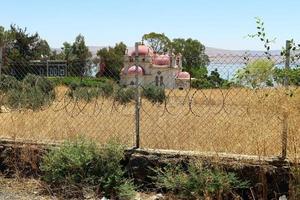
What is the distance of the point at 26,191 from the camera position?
7.27 meters

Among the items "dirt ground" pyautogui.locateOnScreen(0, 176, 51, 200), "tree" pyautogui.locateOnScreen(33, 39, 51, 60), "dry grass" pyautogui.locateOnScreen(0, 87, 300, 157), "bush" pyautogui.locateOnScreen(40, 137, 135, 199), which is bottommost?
"dirt ground" pyautogui.locateOnScreen(0, 176, 51, 200)

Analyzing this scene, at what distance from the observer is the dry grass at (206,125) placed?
5980 mm

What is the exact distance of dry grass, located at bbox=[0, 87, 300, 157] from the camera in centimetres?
598

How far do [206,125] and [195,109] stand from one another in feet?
7.56

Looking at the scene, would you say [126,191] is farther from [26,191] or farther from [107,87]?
[107,87]

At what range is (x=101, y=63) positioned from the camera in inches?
317

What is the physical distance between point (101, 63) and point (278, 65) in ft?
10.3

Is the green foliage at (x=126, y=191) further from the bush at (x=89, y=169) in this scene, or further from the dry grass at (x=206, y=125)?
the dry grass at (x=206, y=125)

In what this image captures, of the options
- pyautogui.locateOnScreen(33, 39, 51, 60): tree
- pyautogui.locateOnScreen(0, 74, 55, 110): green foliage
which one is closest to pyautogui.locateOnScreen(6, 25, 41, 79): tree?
pyautogui.locateOnScreen(33, 39, 51, 60): tree

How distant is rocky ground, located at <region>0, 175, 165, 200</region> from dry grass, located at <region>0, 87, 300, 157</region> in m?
0.83

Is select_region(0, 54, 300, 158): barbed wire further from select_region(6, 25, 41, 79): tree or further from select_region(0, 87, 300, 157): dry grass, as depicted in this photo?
select_region(6, 25, 41, 79): tree

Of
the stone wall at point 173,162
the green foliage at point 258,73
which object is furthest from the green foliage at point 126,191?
the green foliage at point 258,73

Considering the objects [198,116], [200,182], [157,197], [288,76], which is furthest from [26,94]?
[288,76]

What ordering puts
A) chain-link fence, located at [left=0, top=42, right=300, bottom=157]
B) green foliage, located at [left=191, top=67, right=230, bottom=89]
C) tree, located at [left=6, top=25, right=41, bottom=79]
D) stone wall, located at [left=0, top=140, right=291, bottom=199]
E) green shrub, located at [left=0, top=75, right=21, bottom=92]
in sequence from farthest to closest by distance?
tree, located at [left=6, top=25, right=41, bottom=79]
green shrub, located at [left=0, top=75, right=21, bottom=92]
green foliage, located at [left=191, top=67, right=230, bottom=89]
stone wall, located at [left=0, top=140, right=291, bottom=199]
chain-link fence, located at [left=0, top=42, right=300, bottom=157]
